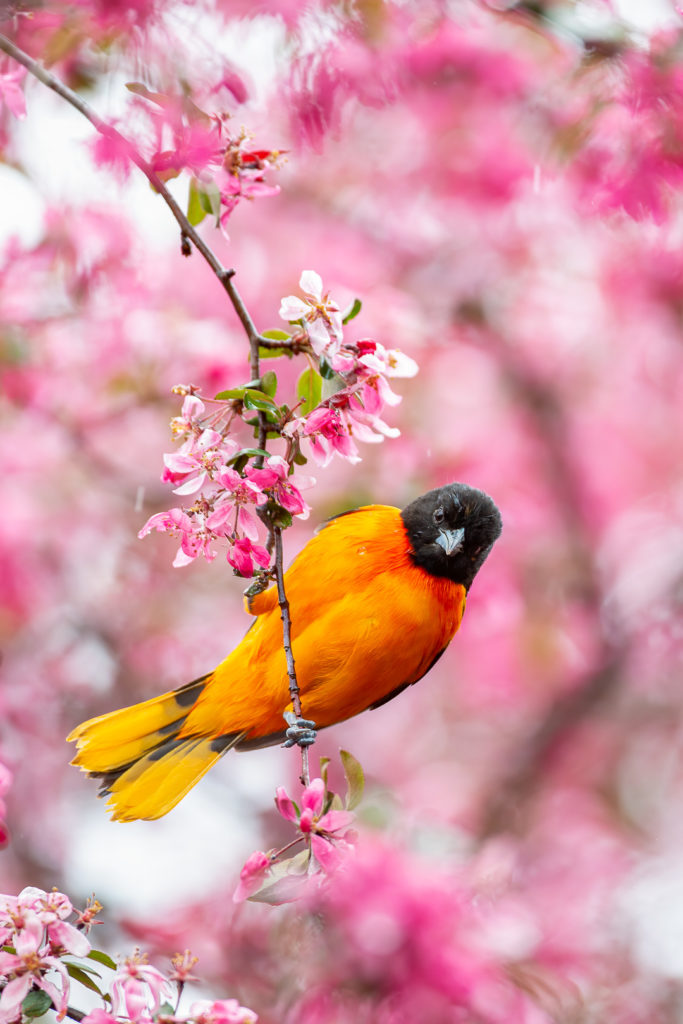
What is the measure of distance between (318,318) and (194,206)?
1.11 feet

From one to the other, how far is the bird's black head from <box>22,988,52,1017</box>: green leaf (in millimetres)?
1637

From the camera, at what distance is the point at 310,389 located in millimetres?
2033

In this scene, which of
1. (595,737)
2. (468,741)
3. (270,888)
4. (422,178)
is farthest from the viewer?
(468,741)

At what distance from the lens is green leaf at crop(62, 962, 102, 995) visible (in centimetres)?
172

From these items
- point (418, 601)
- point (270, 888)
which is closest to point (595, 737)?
A: point (418, 601)

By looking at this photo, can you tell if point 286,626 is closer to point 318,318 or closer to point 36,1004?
point 318,318

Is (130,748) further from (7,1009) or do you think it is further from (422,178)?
(422,178)

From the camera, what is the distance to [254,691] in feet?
9.75

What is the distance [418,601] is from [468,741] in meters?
4.54

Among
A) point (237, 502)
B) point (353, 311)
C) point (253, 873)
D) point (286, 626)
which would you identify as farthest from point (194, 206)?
point (253, 873)

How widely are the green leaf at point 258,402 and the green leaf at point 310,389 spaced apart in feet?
0.38

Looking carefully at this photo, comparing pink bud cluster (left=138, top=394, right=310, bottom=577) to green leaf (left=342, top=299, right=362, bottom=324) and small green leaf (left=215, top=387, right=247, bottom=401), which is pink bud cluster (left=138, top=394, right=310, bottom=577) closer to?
small green leaf (left=215, top=387, right=247, bottom=401)

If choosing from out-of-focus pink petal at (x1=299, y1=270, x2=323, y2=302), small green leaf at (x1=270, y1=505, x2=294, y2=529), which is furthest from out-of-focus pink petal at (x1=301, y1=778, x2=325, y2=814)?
out-of-focus pink petal at (x1=299, y1=270, x2=323, y2=302)

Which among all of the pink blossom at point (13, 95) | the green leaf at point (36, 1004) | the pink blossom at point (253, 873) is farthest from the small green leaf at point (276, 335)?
the green leaf at point (36, 1004)
